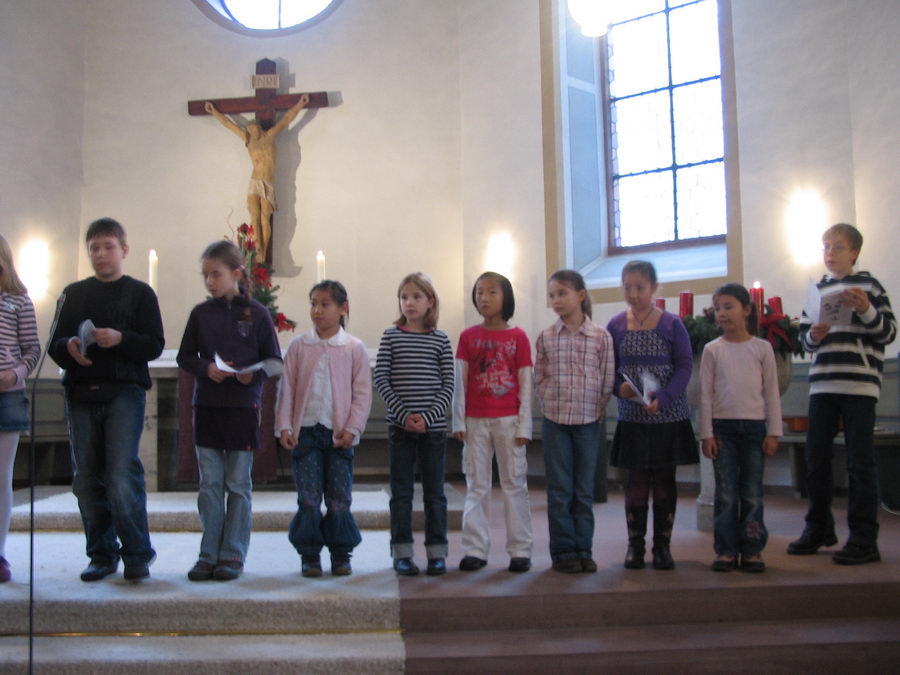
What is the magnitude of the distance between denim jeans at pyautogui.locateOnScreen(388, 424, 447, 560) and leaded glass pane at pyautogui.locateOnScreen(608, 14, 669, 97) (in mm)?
5528

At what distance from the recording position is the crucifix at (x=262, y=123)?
8055 millimetres

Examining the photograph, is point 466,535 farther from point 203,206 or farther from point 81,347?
point 203,206

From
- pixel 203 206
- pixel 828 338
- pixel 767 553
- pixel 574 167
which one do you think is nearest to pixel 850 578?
pixel 767 553

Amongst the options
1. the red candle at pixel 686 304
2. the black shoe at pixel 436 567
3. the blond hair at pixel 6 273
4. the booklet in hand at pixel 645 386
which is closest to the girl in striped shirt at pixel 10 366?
the blond hair at pixel 6 273

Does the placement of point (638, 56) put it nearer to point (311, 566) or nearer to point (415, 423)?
point (415, 423)

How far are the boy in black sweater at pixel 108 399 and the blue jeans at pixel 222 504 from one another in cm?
24

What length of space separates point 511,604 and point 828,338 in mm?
1848

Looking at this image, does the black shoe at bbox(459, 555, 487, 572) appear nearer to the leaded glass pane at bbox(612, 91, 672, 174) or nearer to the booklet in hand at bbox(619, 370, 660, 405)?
the booklet in hand at bbox(619, 370, 660, 405)

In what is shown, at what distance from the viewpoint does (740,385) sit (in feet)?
12.0

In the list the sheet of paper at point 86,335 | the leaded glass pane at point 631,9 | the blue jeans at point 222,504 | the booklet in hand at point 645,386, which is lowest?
the blue jeans at point 222,504

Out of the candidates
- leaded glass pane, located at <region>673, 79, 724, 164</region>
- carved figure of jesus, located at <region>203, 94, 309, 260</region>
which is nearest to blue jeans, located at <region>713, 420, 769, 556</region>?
leaded glass pane, located at <region>673, 79, 724, 164</region>

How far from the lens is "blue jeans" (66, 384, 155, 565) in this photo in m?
3.38

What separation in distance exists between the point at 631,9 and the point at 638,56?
46cm

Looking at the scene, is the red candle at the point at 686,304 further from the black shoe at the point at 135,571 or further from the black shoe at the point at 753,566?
the black shoe at the point at 135,571
